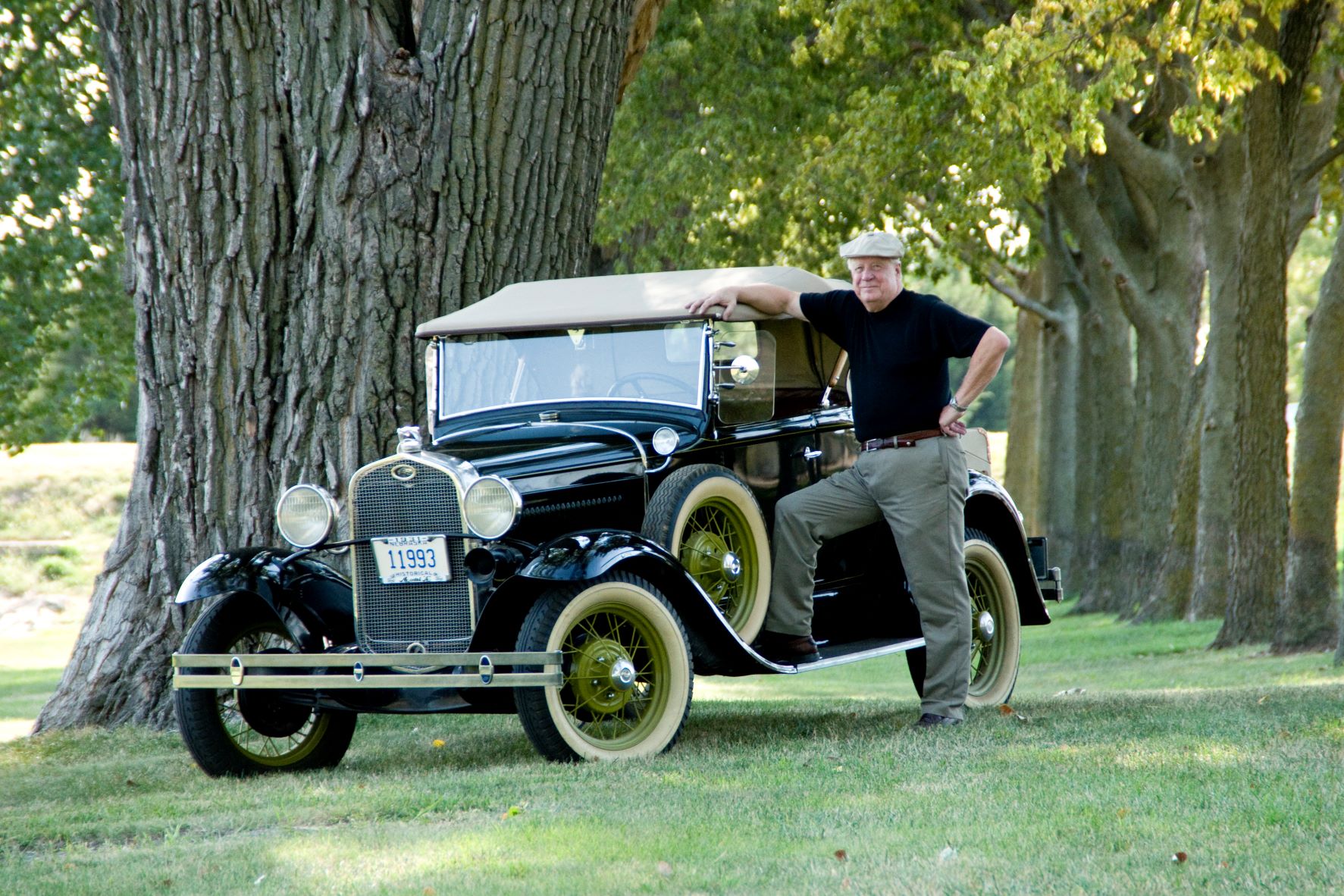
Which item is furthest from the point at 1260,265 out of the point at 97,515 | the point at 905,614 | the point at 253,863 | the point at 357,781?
the point at 97,515

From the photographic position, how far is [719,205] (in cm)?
1767

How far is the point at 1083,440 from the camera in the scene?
21094 millimetres

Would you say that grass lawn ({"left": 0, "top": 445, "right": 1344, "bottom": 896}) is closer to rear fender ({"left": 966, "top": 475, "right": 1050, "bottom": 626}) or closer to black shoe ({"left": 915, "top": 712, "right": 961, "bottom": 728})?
black shoe ({"left": 915, "top": 712, "right": 961, "bottom": 728})

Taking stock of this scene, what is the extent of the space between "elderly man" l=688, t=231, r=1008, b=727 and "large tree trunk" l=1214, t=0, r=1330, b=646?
6.78 m

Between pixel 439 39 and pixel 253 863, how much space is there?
4.70 m

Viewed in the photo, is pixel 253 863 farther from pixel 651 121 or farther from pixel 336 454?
pixel 651 121

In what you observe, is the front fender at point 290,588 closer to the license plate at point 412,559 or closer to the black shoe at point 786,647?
the license plate at point 412,559

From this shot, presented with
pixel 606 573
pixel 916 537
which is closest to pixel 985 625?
pixel 916 537

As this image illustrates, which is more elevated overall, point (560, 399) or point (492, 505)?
point (560, 399)

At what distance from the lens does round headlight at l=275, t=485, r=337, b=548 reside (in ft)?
20.1

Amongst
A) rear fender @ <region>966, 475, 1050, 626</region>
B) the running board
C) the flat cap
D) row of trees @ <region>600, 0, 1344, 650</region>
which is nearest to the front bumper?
the running board

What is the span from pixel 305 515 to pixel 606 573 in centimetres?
136

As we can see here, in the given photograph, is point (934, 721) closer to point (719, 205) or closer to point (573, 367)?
point (573, 367)

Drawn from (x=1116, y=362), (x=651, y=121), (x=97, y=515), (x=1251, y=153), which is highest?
(x=651, y=121)
